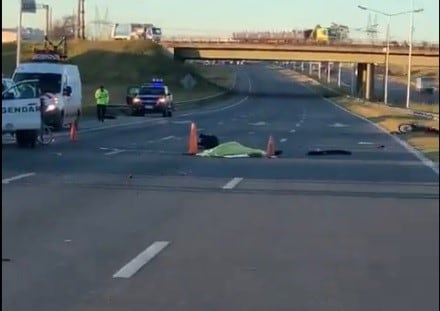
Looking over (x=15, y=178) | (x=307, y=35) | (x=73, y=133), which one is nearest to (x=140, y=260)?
(x=307, y=35)

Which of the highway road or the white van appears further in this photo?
the white van

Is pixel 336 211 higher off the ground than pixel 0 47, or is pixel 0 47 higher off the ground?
pixel 0 47

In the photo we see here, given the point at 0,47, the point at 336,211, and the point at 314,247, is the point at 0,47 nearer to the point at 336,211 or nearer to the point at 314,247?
the point at 314,247

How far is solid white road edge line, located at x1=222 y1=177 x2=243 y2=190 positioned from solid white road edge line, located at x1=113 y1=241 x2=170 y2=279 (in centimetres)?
652

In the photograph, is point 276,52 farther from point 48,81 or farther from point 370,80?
point 48,81

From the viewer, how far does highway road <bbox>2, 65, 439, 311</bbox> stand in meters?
7.71

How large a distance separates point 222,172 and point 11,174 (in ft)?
11.9

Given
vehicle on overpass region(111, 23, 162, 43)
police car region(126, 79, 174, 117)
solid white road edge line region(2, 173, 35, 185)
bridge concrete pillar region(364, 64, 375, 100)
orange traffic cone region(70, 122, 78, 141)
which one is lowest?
orange traffic cone region(70, 122, 78, 141)

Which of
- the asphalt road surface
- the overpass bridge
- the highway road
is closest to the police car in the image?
the highway road

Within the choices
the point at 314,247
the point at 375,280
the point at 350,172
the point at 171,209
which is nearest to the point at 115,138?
the point at 350,172

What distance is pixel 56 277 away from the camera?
8.70m

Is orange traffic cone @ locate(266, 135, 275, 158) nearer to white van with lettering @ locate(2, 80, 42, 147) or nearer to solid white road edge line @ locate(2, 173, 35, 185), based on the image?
white van with lettering @ locate(2, 80, 42, 147)

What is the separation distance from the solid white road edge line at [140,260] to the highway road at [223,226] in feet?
0.09

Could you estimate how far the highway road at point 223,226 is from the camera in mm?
7715
